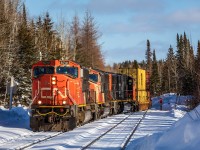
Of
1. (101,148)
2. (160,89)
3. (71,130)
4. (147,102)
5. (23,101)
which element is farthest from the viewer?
(160,89)

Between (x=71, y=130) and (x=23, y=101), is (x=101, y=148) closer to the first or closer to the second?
(x=71, y=130)

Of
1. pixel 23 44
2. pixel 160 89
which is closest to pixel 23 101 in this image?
pixel 23 44

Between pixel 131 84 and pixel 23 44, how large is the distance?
10805 mm

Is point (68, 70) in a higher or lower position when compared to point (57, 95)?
higher

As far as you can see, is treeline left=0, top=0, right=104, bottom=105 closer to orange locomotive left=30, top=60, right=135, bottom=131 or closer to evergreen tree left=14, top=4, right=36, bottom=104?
evergreen tree left=14, top=4, right=36, bottom=104

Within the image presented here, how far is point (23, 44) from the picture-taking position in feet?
114

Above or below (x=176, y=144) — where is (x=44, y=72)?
above

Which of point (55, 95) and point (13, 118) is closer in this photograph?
point (55, 95)

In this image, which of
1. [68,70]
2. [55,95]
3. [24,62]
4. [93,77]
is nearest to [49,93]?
[55,95]

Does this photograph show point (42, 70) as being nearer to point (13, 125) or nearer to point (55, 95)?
point (55, 95)

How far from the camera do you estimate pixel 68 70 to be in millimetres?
18812

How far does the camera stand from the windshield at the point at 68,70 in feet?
61.4

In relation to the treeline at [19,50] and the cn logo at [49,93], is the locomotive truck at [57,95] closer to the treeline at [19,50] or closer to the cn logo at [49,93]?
the cn logo at [49,93]

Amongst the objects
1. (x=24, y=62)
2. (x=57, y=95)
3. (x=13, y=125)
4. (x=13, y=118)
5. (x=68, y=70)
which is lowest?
(x=13, y=125)
